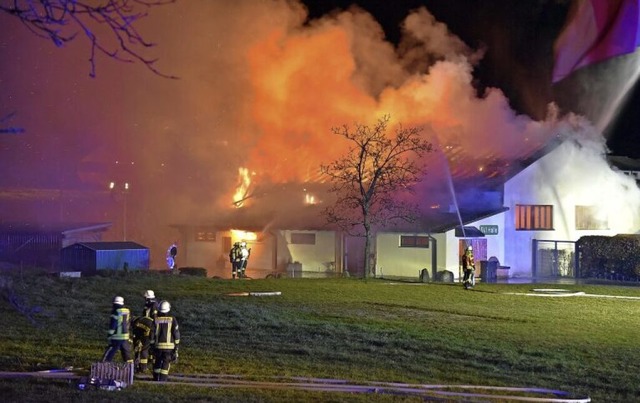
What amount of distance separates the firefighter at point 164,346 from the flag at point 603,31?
16458 mm

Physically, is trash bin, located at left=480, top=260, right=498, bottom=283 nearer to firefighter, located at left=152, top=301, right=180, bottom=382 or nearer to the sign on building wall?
the sign on building wall

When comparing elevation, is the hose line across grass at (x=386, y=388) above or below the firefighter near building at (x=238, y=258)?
below

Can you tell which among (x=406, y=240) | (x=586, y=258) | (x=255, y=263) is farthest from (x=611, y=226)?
(x=255, y=263)

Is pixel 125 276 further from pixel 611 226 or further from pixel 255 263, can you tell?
pixel 611 226

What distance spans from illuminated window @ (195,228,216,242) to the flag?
23.0 meters

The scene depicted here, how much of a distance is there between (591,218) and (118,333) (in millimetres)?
34025

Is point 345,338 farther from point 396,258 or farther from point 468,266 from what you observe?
point 396,258

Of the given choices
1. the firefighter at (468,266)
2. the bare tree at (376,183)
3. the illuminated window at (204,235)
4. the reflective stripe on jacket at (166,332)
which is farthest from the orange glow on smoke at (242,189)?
the reflective stripe on jacket at (166,332)

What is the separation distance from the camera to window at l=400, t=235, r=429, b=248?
36688 mm

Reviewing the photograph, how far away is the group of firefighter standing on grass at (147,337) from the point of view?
1056cm

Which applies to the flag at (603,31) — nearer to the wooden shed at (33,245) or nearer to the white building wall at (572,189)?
the white building wall at (572,189)

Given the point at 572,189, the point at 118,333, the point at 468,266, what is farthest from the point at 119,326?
the point at 572,189

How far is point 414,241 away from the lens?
3703 cm

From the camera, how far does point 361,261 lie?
1585 inches
